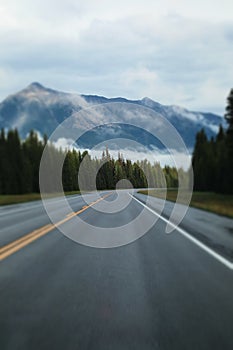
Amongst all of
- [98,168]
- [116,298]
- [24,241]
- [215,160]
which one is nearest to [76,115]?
[98,168]

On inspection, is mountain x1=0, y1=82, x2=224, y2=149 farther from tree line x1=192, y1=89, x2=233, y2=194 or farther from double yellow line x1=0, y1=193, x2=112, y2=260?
double yellow line x1=0, y1=193, x2=112, y2=260

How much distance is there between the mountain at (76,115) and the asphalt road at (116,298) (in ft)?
11.0

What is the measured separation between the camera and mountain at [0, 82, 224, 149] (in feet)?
35.5

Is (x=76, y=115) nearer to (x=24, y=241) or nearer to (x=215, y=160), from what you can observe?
(x=24, y=241)

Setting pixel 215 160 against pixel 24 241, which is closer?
pixel 24 241

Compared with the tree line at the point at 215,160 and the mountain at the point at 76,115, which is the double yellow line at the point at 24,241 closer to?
the mountain at the point at 76,115

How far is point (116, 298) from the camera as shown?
5012 millimetres

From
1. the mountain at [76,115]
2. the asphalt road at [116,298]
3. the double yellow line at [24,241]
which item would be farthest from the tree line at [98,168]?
the asphalt road at [116,298]

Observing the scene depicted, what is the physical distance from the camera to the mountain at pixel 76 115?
35.5ft

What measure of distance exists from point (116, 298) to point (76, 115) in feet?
21.9

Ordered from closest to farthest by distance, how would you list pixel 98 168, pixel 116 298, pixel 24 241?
pixel 116 298
pixel 24 241
pixel 98 168

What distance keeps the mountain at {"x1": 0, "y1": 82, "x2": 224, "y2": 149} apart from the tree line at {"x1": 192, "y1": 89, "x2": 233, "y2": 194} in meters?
1.38

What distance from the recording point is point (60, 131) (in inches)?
421

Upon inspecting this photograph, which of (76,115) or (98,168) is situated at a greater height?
(76,115)
